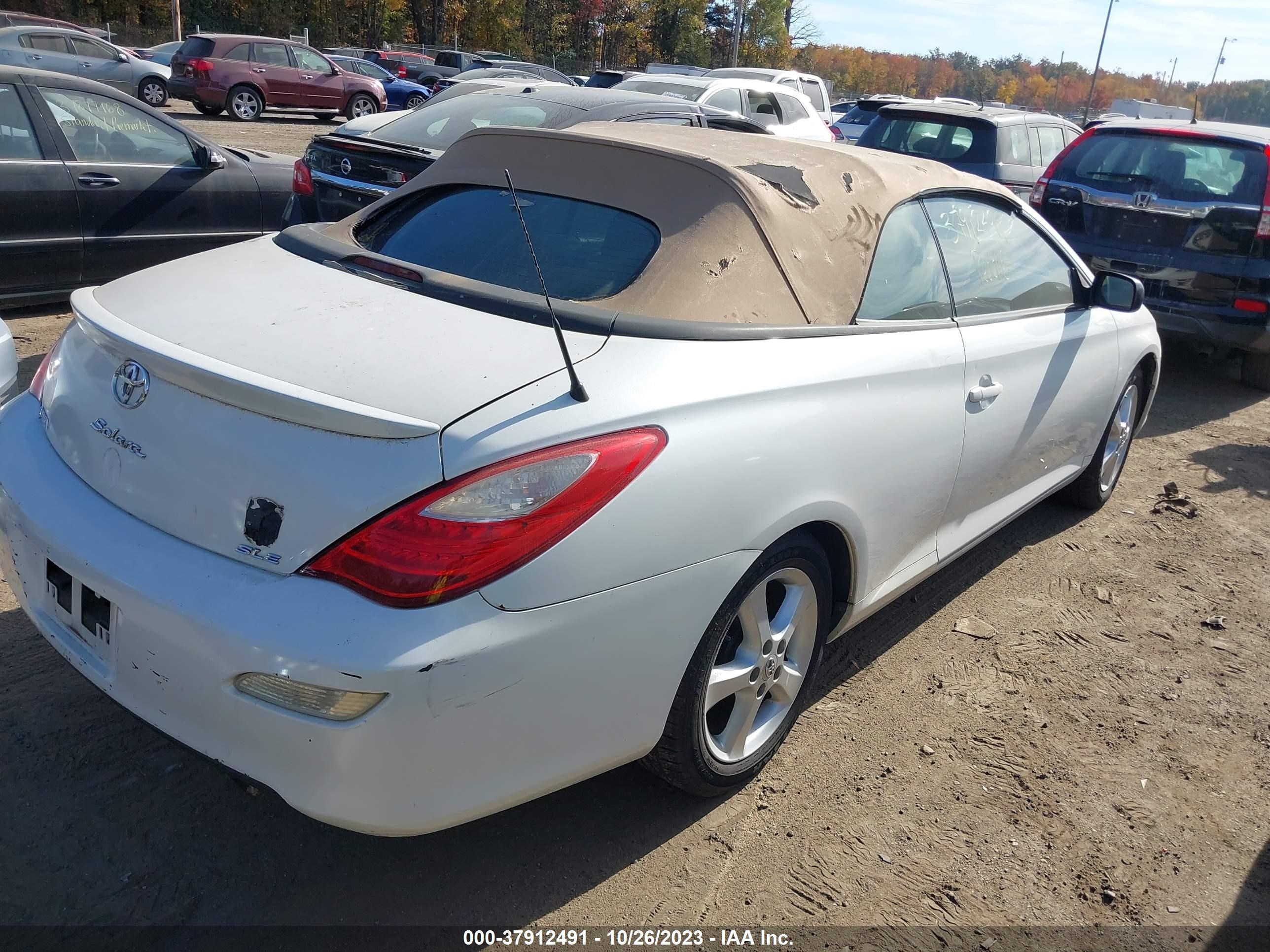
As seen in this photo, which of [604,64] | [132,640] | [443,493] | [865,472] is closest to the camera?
[443,493]

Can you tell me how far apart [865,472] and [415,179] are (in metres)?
1.81

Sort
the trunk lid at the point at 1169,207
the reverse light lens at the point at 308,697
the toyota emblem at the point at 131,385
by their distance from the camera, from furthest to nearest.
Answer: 1. the trunk lid at the point at 1169,207
2. the toyota emblem at the point at 131,385
3. the reverse light lens at the point at 308,697

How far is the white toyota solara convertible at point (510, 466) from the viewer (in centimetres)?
193

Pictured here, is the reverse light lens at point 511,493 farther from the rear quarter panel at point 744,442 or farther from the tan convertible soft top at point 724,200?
the tan convertible soft top at point 724,200

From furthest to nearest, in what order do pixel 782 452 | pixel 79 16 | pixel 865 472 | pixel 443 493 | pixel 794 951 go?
1. pixel 79 16
2. pixel 865 472
3. pixel 782 452
4. pixel 794 951
5. pixel 443 493

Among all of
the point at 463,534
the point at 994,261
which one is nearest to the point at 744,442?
the point at 463,534

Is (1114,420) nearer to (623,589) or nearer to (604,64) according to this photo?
(623,589)

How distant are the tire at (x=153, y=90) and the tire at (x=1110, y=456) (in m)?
21.5

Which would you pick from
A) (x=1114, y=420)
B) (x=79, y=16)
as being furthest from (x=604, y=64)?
(x=1114, y=420)

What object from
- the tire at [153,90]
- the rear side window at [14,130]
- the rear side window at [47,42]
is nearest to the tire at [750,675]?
the rear side window at [14,130]

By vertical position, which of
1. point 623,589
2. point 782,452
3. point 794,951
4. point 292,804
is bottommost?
point 794,951

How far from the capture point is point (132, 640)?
6.86 ft

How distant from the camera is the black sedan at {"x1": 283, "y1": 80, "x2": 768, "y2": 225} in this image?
6324 millimetres

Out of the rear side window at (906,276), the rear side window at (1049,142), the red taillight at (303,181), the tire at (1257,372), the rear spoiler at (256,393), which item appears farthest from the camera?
the rear side window at (1049,142)
